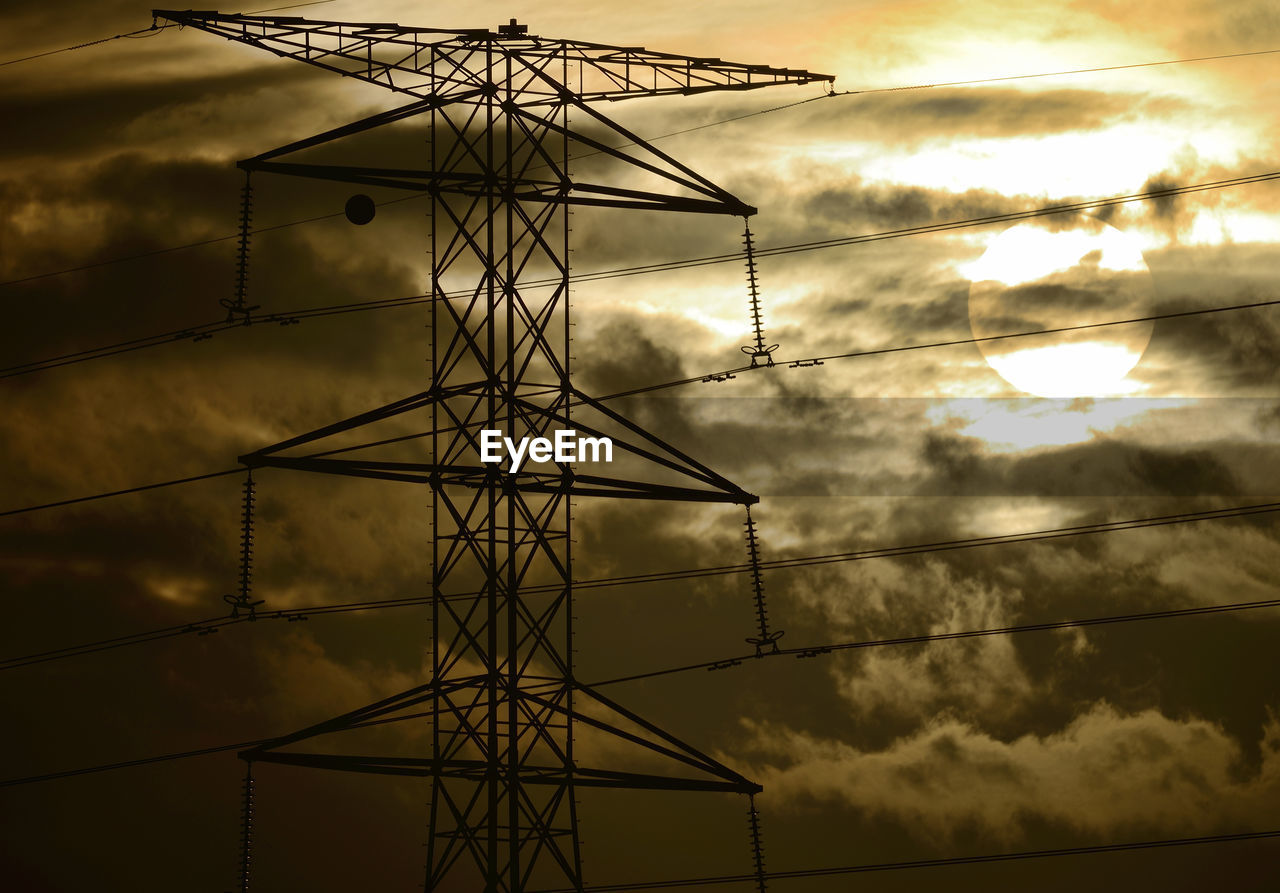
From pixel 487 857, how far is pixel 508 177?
1433cm

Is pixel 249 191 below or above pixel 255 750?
above

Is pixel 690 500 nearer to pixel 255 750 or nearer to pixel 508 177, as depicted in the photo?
pixel 508 177

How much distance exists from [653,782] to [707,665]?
14.4 feet

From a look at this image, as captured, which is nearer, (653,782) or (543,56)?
(653,782)

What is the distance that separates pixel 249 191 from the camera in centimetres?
3941

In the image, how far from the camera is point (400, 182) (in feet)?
127

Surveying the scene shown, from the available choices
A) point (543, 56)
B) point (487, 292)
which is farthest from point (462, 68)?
point (487, 292)

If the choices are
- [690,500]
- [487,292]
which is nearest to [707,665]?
[690,500]

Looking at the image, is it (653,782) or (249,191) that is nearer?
(653,782)

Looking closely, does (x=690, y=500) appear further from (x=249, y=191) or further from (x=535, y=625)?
(x=249, y=191)

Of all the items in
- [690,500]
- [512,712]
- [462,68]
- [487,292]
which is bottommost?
[512,712]

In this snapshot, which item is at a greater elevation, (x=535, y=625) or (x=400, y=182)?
(x=400, y=182)

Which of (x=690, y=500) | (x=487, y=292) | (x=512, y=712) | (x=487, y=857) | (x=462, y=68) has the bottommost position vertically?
(x=487, y=857)

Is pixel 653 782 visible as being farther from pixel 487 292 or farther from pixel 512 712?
pixel 487 292
